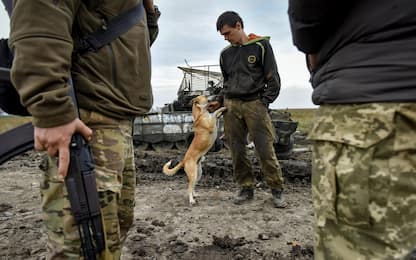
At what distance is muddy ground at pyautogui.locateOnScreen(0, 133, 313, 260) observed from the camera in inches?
131

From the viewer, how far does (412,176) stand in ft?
3.47

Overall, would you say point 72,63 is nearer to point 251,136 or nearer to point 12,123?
point 251,136

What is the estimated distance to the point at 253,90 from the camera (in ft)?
15.3

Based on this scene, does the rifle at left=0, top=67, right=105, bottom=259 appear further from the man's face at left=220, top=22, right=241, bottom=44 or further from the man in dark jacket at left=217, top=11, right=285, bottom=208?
the man's face at left=220, top=22, right=241, bottom=44

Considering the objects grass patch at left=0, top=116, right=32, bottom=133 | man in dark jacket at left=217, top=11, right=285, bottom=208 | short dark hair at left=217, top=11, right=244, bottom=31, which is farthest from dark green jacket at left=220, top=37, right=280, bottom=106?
grass patch at left=0, top=116, right=32, bottom=133

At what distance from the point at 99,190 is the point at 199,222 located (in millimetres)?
2794

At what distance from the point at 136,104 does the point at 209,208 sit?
3208mm

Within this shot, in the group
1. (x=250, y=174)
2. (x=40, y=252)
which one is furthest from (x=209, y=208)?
(x=40, y=252)

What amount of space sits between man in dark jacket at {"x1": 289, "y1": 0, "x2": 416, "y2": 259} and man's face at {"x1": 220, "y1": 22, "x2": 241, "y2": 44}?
3519mm

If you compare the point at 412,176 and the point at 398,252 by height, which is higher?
the point at 412,176

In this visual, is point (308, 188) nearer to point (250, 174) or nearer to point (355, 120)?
point (250, 174)

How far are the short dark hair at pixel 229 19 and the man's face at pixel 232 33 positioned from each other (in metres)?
0.04

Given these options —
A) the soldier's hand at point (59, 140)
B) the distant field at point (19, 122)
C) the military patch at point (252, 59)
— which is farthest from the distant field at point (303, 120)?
the soldier's hand at point (59, 140)

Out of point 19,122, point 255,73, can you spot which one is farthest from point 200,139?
point 19,122
